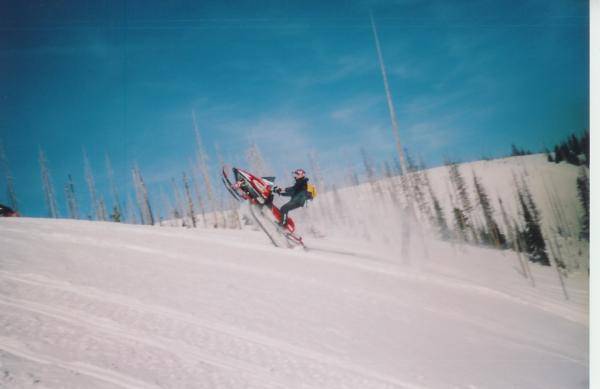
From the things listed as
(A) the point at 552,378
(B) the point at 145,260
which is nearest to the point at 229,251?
(B) the point at 145,260

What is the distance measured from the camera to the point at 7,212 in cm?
745

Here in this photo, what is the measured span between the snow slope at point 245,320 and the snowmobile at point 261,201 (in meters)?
0.76

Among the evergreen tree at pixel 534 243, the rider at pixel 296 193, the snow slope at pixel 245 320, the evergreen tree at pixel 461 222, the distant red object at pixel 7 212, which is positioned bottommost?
the evergreen tree at pixel 534 243

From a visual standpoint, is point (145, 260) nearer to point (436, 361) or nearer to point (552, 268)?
point (436, 361)

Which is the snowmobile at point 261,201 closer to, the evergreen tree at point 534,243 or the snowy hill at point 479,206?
the snowy hill at point 479,206

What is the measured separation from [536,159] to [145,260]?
5982cm

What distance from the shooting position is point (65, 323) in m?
3.44

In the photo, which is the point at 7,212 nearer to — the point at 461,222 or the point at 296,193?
the point at 296,193

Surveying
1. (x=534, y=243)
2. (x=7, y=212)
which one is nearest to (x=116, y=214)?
(x=7, y=212)

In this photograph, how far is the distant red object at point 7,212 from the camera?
23.9 feet

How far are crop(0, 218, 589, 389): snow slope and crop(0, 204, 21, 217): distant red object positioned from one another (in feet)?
1.72

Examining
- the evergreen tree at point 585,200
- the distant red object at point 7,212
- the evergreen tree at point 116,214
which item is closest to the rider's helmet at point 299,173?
the distant red object at point 7,212

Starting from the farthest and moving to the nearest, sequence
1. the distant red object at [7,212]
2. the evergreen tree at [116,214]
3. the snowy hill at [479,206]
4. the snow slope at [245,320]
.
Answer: the snowy hill at [479,206], the evergreen tree at [116,214], the distant red object at [7,212], the snow slope at [245,320]

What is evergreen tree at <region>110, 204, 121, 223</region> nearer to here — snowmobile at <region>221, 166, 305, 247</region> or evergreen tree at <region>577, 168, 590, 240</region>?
snowmobile at <region>221, 166, 305, 247</region>
